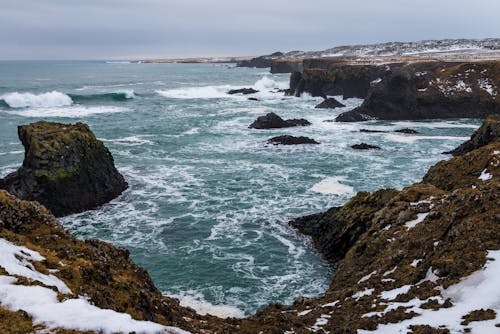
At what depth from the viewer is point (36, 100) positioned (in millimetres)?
106500

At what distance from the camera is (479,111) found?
80.9 m

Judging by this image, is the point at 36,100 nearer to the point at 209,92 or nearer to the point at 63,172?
the point at 209,92

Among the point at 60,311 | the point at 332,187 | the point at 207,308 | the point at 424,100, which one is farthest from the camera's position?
the point at 424,100

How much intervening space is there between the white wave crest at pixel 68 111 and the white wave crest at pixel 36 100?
6184mm

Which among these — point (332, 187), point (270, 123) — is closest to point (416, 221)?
point (332, 187)

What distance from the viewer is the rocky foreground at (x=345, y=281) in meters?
9.75

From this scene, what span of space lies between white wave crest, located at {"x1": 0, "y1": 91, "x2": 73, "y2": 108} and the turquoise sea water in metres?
17.7

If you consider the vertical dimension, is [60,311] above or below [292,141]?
above

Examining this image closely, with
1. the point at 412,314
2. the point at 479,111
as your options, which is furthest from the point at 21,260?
the point at 479,111

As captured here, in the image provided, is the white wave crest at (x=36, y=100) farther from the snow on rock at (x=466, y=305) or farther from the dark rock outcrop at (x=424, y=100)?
the snow on rock at (x=466, y=305)

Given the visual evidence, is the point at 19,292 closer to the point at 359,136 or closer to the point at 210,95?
the point at 359,136

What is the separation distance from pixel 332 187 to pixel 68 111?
2953 inches

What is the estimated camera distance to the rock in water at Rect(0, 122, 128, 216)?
34.1 metres

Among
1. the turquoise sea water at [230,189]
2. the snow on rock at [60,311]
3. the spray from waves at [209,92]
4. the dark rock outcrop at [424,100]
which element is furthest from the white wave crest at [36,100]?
the snow on rock at [60,311]
